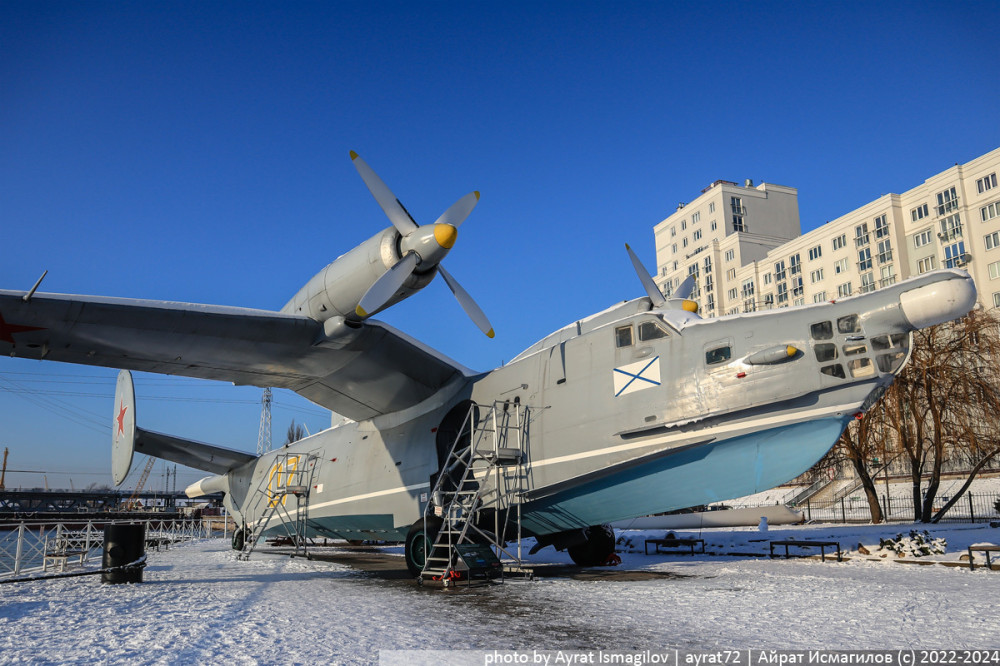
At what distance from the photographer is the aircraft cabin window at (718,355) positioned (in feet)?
36.1

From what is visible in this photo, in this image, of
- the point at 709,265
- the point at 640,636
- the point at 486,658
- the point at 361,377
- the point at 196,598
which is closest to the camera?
the point at 486,658

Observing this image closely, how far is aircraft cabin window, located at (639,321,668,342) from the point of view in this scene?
38.9 ft

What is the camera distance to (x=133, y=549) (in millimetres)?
12953

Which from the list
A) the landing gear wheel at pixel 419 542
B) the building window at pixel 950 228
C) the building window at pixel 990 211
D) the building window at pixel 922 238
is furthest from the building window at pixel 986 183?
the landing gear wheel at pixel 419 542

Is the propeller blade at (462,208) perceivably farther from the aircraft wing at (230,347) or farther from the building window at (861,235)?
the building window at (861,235)

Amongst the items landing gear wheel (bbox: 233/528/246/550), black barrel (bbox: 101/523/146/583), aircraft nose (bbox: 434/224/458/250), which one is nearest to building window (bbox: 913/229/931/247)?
landing gear wheel (bbox: 233/528/246/550)

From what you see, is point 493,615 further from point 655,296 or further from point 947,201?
point 947,201

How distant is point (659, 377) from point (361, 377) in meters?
6.35

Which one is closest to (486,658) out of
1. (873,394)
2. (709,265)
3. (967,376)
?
(873,394)

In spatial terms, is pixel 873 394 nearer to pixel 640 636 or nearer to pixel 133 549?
pixel 640 636

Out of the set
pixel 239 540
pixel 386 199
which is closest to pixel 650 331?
pixel 386 199

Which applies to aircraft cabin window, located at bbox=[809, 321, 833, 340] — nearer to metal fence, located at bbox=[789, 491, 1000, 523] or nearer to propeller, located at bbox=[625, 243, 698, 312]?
propeller, located at bbox=[625, 243, 698, 312]

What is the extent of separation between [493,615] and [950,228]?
58.3 metres

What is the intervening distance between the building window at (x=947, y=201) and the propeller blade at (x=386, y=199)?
185 feet
